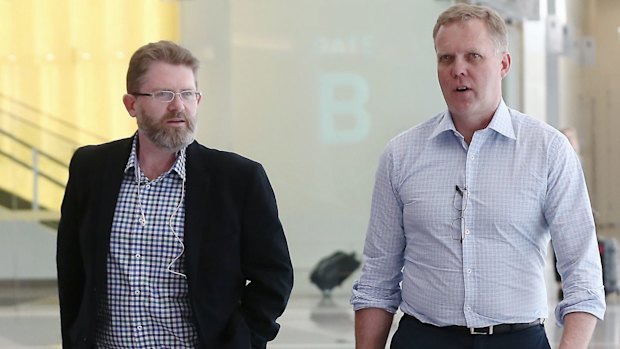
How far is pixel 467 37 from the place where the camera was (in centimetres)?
288

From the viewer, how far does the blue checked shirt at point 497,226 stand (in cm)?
287

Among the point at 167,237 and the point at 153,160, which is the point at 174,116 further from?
the point at 167,237

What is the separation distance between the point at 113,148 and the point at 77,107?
333 inches

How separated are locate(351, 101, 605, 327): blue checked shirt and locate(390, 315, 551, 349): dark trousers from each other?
29 mm

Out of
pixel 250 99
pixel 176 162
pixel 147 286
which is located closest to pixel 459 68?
pixel 176 162

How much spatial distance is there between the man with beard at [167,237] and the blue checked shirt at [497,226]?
412mm

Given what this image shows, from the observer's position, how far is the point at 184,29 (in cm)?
1103

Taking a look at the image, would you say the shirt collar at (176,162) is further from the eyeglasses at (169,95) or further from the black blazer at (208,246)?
the eyeglasses at (169,95)

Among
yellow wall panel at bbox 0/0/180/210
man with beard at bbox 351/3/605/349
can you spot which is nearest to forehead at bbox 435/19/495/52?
man with beard at bbox 351/3/605/349

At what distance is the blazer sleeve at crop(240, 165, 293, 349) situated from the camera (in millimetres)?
3021

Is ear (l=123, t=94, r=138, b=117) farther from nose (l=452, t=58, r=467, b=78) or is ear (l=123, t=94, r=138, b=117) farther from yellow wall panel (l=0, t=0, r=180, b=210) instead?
yellow wall panel (l=0, t=0, r=180, b=210)

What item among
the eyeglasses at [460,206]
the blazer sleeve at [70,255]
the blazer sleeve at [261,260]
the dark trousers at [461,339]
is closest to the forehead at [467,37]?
the eyeglasses at [460,206]

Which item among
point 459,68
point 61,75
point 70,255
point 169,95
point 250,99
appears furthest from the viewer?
point 61,75

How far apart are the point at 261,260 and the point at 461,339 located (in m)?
0.56
